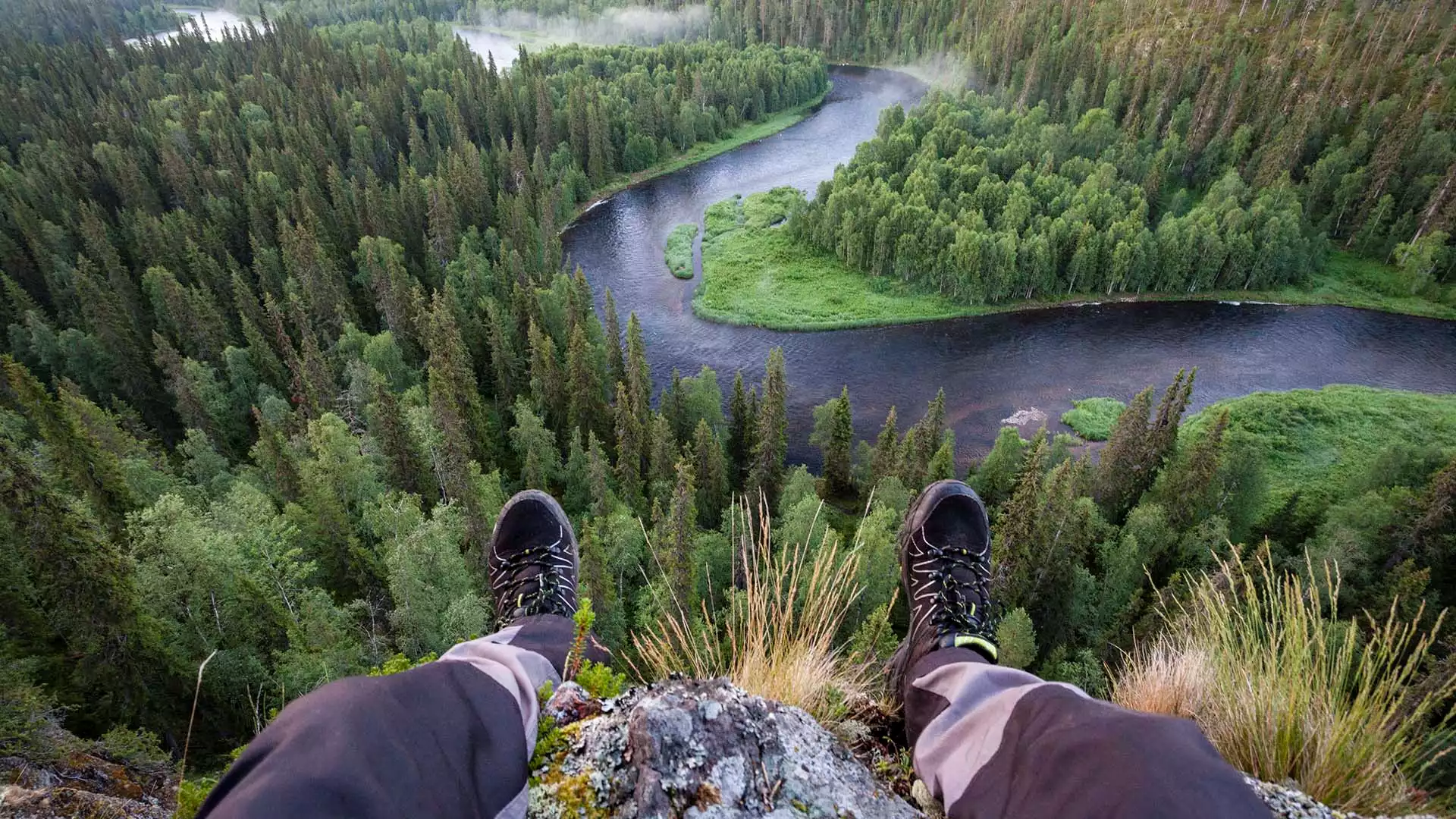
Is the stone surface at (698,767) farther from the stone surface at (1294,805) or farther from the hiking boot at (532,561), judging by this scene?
the hiking boot at (532,561)

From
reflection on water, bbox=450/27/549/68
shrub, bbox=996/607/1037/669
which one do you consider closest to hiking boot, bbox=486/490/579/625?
shrub, bbox=996/607/1037/669

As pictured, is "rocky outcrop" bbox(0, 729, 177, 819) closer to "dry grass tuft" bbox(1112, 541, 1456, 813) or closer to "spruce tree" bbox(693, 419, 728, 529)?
"dry grass tuft" bbox(1112, 541, 1456, 813)

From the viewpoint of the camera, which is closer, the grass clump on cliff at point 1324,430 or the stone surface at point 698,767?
the stone surface at point 698,767

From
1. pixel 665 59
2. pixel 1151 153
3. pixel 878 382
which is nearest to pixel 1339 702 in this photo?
pixel 878 382

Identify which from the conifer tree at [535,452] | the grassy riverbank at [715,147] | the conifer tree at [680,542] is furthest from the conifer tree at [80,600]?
the grassy riverbank at [715,147]

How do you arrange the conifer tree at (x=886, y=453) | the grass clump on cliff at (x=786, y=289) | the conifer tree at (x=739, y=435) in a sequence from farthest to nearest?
the grass clump on cliff at (x=786, y=289) → the conifer tree at (x=739, y=435) → the conifer tree at (x=886, y=453)

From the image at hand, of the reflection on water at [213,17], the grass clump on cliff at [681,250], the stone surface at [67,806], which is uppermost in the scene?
the reflection on water at [213,17]

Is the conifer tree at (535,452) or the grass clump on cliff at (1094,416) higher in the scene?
the conifer tree at (535,452)
